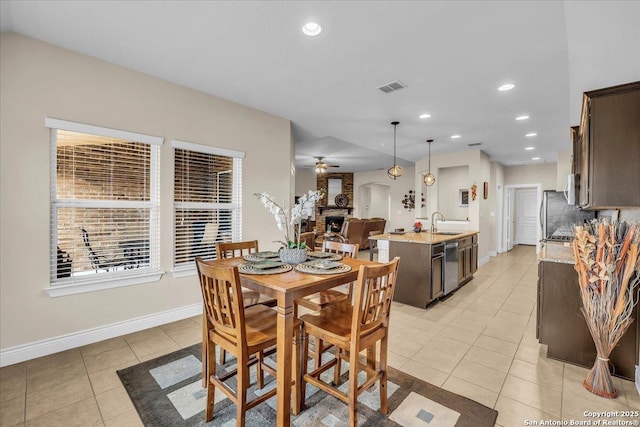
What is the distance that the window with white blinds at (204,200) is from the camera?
11.3ft

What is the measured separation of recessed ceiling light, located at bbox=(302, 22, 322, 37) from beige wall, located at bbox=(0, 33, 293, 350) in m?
1.84

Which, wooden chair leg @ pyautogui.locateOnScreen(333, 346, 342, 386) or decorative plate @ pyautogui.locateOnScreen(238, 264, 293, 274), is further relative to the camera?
wooden chair leg @ pyautogui.locateOnScreen(333, 346, 342, 386)

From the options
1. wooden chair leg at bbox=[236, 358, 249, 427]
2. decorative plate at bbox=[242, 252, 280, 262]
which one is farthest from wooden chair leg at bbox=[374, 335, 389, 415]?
decorative plate at bbox=[242, 252, 280, 262]

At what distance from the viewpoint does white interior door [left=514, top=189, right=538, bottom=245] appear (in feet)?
33.0

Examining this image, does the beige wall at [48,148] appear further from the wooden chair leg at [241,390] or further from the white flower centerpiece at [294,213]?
the wooden chair leg at [241,390]

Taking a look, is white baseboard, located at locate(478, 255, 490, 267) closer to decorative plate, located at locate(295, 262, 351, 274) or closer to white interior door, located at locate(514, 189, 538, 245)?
white interior door, located at locate(514, 189, 538, 245)

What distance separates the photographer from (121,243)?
9.92 feet

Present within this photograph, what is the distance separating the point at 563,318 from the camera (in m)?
2.50

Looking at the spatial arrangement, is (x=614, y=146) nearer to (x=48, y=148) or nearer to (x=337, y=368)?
(x=337, y=368)

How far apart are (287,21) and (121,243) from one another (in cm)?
268

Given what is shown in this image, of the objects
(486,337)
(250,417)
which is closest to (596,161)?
(486,337)

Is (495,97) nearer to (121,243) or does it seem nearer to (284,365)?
(284,365)

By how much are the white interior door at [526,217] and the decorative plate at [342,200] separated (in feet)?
19.9

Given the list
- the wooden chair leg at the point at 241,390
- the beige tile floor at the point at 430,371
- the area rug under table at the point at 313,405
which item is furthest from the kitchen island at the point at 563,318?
the wooden chair leg at the point at 241,390
